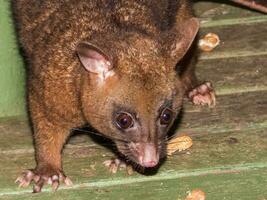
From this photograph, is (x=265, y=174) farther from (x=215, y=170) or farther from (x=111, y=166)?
(x=111, y=166)

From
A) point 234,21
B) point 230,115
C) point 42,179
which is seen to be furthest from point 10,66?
point 234,21

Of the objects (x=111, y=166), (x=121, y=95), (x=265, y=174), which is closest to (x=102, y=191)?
(x=111, y=166)

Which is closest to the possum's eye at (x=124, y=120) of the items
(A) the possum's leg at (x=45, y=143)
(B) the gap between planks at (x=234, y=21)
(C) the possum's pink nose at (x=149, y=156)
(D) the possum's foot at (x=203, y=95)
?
(C) the possum's pink nose at (x=149, y=156)

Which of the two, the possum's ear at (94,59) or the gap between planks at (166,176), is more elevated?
the possum's ear at (94,59)

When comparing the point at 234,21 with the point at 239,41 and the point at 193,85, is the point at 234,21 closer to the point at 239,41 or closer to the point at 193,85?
the point at 239,41

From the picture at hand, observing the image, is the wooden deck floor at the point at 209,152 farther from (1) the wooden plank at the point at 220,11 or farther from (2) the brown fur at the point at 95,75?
(1) the wooden plank at the point at 220,11

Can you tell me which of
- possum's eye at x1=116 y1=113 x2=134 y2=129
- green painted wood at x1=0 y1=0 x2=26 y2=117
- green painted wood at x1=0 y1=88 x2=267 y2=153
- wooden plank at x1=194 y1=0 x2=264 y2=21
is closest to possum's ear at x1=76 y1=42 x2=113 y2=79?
possum's eye at x1=116 y1=113 x2=134 y2=129

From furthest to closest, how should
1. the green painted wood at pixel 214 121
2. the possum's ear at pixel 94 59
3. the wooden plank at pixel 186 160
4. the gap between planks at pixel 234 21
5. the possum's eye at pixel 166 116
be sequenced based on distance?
the gap between planks at pixel 234 21
the green painted wood at pixel 214 121
the wooden plank at pixel 186 160
the possum's eye at pixel 166 116
the possum's ear at pixel 94 59
